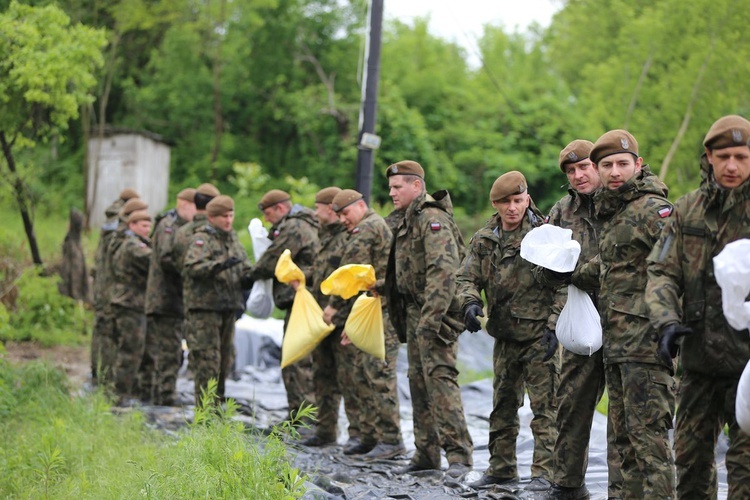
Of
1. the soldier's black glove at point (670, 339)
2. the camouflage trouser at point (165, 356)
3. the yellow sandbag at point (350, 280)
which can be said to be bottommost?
the camouflage trouser at point (165, 356)

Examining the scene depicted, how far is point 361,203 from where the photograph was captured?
916 cm

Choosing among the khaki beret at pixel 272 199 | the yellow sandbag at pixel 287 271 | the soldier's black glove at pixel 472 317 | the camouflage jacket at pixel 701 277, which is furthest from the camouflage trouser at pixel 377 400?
the camouflage jacket at pixel 701 277

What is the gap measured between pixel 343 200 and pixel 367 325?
1165 mm

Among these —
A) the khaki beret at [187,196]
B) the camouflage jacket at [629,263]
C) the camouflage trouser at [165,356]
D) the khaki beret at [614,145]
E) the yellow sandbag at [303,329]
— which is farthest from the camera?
the khaki beret at [187,196]

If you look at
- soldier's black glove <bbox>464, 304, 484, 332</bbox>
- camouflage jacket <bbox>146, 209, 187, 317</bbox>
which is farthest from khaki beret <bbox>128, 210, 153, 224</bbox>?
soldier's black glove <bbox>464, 304, 484, 332</bbox>

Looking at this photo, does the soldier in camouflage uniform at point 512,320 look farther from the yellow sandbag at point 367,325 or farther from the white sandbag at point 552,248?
the yellow sandbag at point 367,325

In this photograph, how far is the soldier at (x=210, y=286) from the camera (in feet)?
34.3

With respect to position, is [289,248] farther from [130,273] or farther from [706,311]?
[706,311]

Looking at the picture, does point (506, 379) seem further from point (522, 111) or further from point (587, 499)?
point (522, 111)

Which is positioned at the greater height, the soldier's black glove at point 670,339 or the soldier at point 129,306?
the soldier's black glove at point 670,339

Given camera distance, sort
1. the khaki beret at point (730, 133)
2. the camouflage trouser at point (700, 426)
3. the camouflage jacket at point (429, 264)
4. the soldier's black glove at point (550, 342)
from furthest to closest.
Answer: the camouflage jacket at point (429, 264)
the soldier's black glove at point (550, 342)
the camouflage trouser at point (700, 426)
the khaki beret at point (730, 133)

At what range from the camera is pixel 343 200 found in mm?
9016

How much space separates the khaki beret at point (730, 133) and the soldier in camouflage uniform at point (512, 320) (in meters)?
2.27

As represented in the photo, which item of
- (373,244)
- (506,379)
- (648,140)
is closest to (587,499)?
(506,379)
